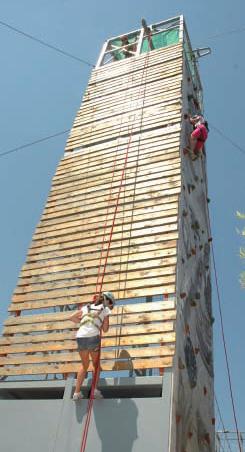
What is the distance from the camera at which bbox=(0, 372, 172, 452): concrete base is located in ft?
16.6

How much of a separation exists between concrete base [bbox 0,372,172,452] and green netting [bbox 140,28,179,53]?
10278 millimetres

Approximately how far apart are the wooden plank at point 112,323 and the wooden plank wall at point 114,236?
0.06 feet

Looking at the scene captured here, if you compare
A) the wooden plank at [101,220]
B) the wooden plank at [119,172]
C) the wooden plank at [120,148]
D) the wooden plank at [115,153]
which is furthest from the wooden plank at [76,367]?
the wooden plank at [120,148]

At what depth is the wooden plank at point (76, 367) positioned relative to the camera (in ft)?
18.5

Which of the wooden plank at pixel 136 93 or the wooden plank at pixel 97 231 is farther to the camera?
the wooden plank at pixel 136 93

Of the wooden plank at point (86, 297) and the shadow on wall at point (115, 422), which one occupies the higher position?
the wooden plank at point (86, 297)

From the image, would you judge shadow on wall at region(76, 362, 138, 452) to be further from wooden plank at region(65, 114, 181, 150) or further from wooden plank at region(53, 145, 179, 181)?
wooden plank at region(65, 114, 181, 150)

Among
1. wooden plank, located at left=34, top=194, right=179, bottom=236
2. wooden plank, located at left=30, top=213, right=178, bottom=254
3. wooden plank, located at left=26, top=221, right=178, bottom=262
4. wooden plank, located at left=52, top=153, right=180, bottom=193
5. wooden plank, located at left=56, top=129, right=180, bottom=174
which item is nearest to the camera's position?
wooden plank, located at left=26, top=221, right=178, bottom=262

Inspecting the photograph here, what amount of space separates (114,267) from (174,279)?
1.17 meters

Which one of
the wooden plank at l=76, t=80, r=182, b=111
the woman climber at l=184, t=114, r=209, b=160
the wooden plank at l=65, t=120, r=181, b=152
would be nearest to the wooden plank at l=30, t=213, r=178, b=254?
the woman climber at l=184, t=114, r=209, b=160

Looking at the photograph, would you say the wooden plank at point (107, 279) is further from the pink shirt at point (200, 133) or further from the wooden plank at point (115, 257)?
the pink shirt at point (200, 133)

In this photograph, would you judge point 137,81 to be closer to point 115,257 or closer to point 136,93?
point 136,93

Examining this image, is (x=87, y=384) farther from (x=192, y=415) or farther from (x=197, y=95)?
(x=197, y=95)

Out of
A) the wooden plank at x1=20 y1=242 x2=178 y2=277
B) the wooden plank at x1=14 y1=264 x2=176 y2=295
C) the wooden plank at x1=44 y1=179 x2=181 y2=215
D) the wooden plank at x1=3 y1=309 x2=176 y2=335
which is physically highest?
the wooden plank at x1=44 y1=179 x2=181 y2=215
